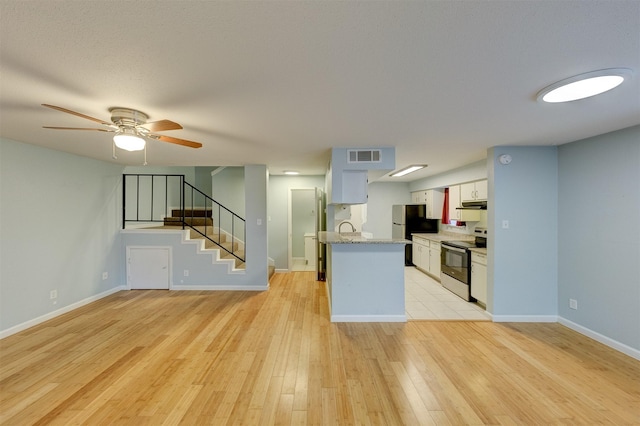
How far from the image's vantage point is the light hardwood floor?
187 centimetres

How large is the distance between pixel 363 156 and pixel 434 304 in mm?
2593

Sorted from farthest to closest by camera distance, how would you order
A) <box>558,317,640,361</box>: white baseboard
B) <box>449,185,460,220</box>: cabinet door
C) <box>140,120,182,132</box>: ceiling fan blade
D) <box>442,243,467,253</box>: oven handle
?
1. <box>449,185,460,220</box>: cabinet door
2. <box>442,243,467,253</box>: oven handle
3. <box>558,317,640,361</box>: white baseboard
4. <box>140,120,182,132</box>: ceiling fan blade

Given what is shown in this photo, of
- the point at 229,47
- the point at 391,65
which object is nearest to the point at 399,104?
the point at 391,65

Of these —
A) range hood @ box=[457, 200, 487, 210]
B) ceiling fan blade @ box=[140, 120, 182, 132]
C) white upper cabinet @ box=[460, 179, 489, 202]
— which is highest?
ceiling fan blade @ box=[140, 120, 182, 132]

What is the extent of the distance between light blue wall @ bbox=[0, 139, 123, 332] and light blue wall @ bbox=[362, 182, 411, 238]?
5844mm

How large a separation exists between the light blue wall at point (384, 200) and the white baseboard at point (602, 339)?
4.33 meters

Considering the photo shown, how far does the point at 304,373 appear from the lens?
7.63 ft

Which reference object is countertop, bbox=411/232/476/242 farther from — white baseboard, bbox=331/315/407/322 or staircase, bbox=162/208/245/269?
staircase, bbox=162/208/245/269

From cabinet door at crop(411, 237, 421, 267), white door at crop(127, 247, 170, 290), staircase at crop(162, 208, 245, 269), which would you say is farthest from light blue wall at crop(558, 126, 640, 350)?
white door at crop(127, 247, 170, 290)

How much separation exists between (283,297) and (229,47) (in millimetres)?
3838

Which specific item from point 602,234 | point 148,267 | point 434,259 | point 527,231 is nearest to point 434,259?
point 434,259

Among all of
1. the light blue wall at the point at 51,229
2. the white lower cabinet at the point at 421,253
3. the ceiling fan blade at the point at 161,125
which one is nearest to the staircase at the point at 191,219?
the light blue wall at the point at 51,229

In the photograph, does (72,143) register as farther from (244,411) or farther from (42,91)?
(244,411)

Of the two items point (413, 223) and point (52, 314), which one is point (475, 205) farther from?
point (52, 314)
